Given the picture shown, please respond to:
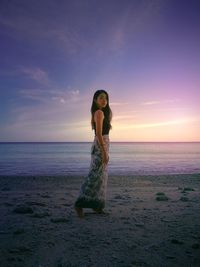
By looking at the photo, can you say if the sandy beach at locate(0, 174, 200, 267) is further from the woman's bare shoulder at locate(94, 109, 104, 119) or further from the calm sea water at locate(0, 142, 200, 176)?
the calm sea water at locate(0, 142, 200, 176)

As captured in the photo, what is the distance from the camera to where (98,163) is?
649 centimetres

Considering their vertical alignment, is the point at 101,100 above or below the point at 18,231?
above

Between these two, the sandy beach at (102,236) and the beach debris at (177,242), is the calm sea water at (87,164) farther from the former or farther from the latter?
the beach debris at (177,242)

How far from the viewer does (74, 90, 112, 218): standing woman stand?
6418mm

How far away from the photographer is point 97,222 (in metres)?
6.04

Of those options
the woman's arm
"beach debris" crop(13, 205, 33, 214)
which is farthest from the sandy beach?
the woman's arm

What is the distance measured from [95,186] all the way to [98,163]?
1.66 ft

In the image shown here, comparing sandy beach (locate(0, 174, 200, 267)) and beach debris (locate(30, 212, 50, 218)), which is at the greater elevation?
beach debris (locate(30, 212, 50, 218))

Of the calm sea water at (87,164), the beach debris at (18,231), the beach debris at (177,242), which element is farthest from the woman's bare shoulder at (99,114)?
the calm sea water at (87,164)

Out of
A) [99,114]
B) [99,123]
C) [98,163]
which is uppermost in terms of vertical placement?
[99,114]

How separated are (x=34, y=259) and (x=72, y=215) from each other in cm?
265

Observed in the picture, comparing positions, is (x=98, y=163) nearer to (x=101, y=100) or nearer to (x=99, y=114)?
(x=99, y=114)

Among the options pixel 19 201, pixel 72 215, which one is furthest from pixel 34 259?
pixel 19 201

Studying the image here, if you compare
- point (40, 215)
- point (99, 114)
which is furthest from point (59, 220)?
point (99, 114)
